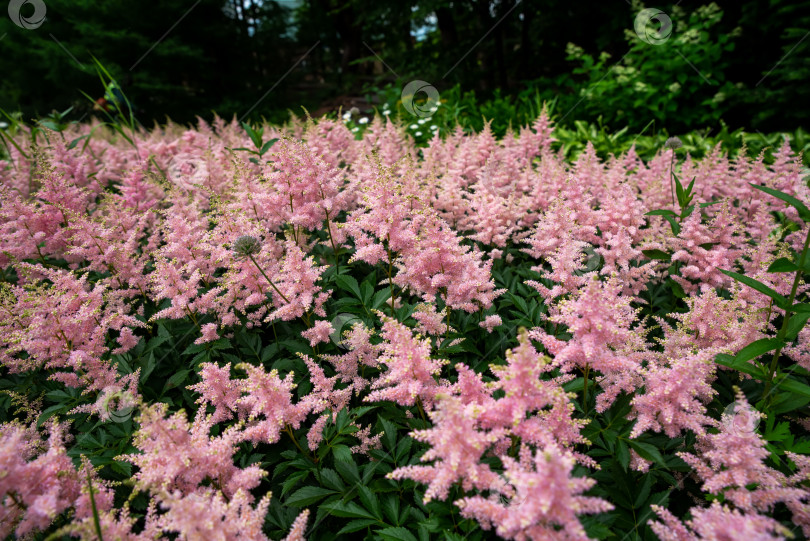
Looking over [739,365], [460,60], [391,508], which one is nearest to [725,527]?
[739,365]

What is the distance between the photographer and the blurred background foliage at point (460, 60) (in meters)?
7.34

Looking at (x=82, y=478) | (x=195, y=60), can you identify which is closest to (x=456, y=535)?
(x=82, y=478)

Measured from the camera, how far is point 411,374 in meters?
1.83

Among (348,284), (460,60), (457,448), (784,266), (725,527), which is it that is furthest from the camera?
(460,60)

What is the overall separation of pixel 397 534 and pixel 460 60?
815 centimetres

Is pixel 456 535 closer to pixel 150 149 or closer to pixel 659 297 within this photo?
pixel 659 297

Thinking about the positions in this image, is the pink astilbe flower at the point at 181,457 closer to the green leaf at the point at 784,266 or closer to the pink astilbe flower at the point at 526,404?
the pink astilbe flower at the point at 526,404

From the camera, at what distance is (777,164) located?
383cm

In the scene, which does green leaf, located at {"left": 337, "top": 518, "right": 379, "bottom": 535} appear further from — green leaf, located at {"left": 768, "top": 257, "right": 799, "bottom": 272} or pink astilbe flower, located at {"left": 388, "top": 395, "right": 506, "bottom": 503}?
green leaf, located at {"left": 768, "top": 257, "right": 799, "bottom": 272}

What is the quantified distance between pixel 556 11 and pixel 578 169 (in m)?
8.58

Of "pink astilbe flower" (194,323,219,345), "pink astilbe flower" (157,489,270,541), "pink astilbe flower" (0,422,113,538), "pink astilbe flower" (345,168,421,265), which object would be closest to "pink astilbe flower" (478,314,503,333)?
"pink astilbe flower" (345,168,421,265)

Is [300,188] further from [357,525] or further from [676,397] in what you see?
[676,397]

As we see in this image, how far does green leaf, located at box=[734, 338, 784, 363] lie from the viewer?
1.96 meters

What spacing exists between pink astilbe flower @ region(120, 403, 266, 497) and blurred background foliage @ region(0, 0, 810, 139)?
4.96m
